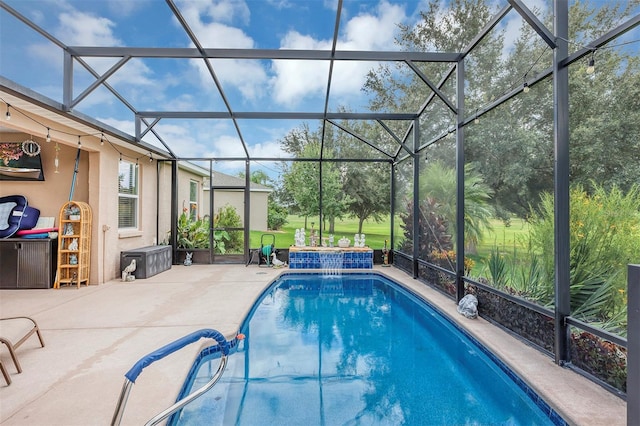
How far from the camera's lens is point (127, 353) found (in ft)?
10.8

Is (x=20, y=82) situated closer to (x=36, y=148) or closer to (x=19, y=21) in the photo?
(x=19, y=21)

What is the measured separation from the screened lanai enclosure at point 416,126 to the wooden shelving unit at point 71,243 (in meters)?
1.55

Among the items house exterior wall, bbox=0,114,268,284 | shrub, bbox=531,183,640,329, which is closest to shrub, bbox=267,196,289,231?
house exterior wall, bbox=0,114,268,284

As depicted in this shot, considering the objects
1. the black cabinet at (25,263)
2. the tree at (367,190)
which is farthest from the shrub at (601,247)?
the black cabinet at (25,263)

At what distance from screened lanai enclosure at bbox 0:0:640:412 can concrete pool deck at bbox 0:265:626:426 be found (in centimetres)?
38

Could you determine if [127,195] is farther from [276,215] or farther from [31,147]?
[276,215]

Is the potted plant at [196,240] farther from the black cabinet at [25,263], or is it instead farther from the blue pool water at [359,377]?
the blue pool water at [359,377]

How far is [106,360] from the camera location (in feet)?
10.3

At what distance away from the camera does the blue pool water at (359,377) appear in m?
2.64

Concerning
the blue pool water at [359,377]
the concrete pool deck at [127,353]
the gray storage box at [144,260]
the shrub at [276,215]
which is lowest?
the blue pool water at [359,377]

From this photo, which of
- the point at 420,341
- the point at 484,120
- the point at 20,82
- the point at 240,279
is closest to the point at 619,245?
the point at 420,341

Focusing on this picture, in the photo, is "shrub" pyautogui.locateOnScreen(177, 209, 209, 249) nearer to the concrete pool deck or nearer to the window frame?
the window frame

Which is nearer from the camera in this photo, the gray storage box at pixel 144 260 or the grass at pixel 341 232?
the gray storage box at pixel 144 260

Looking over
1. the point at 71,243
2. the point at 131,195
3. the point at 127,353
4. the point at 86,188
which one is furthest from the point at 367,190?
the point at 127,353
